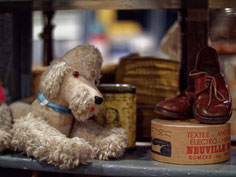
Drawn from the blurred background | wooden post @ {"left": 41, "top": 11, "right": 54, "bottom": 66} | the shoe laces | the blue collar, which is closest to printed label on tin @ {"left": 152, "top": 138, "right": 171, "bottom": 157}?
the shoe laces

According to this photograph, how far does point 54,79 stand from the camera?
856mm

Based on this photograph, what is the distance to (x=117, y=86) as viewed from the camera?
97 centimetres

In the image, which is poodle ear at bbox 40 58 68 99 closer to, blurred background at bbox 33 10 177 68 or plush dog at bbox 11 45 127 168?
plush dog at bbox 11 45 127 168

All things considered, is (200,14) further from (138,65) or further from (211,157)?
(211,157)

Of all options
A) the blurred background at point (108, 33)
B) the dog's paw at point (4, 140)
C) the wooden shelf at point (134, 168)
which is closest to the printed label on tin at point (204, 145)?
the wooden shelf at point (134, 168)

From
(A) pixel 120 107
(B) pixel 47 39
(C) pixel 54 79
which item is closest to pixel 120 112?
(A) pixel 120 107

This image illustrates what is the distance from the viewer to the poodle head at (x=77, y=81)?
2.77 ft

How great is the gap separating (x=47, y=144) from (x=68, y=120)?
143 mm

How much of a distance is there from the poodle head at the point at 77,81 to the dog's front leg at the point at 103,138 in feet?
0.31

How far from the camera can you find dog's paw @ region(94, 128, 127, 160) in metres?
0.87

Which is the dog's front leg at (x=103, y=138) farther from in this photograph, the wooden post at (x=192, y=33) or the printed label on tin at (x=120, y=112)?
the wooden post at (x=192, y=33)

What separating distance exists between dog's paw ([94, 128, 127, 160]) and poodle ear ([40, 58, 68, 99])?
0.21 metres

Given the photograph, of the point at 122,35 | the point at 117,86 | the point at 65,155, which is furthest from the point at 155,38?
the point at 65,155

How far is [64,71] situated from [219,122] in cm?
48
